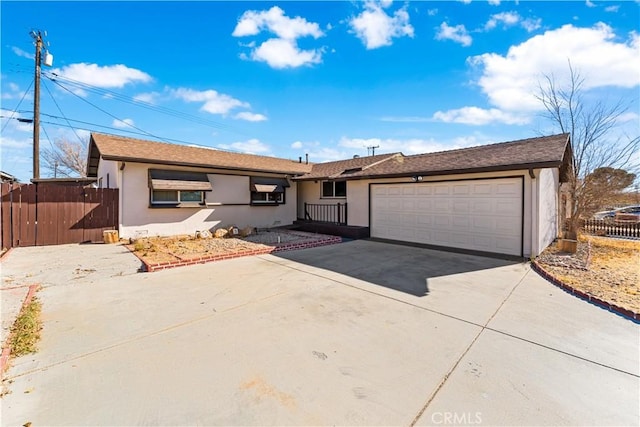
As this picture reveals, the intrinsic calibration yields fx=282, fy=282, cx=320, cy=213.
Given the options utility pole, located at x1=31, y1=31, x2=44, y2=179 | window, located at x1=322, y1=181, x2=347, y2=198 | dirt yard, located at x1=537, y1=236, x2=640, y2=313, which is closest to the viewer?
dirt yard, located at x1=537, y1=236, x2=640, y2=313

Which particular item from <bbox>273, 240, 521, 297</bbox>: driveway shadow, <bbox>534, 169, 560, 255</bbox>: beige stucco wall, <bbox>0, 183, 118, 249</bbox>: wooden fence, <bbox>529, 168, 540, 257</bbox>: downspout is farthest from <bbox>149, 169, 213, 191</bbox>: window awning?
<bbox>534, 169, 560, 255</bbox>: beige stucco wall

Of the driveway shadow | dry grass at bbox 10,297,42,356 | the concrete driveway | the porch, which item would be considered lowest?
the concrete driveway

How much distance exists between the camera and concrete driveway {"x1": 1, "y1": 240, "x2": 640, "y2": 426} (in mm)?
2197

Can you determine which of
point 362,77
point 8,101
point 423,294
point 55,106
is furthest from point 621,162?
point 8,101

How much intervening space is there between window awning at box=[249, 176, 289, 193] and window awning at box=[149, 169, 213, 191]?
6.94 ft

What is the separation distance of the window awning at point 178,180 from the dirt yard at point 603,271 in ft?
36.7

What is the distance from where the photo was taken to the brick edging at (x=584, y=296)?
404cm

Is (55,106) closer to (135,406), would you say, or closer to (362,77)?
(362,77)

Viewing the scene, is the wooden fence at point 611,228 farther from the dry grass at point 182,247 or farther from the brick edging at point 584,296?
the dry grass at point 182,247

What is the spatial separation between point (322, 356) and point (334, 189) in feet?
36.8

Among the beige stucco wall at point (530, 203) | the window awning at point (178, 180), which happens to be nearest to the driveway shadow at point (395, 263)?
the beige stucco wall at point (530, 203)

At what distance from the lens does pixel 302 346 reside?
10.4ft

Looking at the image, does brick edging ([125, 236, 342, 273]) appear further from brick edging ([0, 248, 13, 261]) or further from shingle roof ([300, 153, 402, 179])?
shingle roof ([300, 153, 402, 179])

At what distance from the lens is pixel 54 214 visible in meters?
9.64
